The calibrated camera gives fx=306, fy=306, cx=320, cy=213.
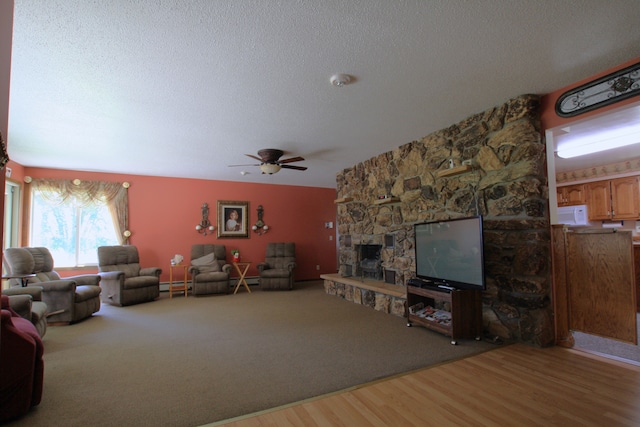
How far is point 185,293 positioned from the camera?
5926mm

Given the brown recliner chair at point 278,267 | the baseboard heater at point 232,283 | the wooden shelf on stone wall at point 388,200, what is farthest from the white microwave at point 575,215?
the baseboard heater at point 232,283

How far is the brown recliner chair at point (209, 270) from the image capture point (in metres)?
5.88

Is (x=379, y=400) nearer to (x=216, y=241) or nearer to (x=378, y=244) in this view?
(x=378, y=244)

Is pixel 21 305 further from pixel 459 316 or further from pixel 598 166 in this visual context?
pixel 598 166

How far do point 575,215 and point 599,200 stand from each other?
601mm

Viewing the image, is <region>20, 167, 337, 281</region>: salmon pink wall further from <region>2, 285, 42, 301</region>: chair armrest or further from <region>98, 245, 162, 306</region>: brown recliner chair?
<region>2, 285, 42, 301</region>: chair armrest

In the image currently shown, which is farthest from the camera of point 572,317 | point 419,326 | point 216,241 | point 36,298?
point 216,241

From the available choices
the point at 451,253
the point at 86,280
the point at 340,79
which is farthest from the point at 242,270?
the point at 340,79

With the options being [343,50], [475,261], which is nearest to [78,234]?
[343,50]

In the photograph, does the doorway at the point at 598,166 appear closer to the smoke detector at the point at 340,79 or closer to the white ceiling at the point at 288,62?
the white ceiling at the point at 288,62

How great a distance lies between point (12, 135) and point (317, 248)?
592cm

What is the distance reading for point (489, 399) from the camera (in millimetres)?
2045

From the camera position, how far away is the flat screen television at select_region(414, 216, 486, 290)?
3.03 metres

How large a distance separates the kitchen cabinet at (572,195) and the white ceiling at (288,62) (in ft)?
12.4
